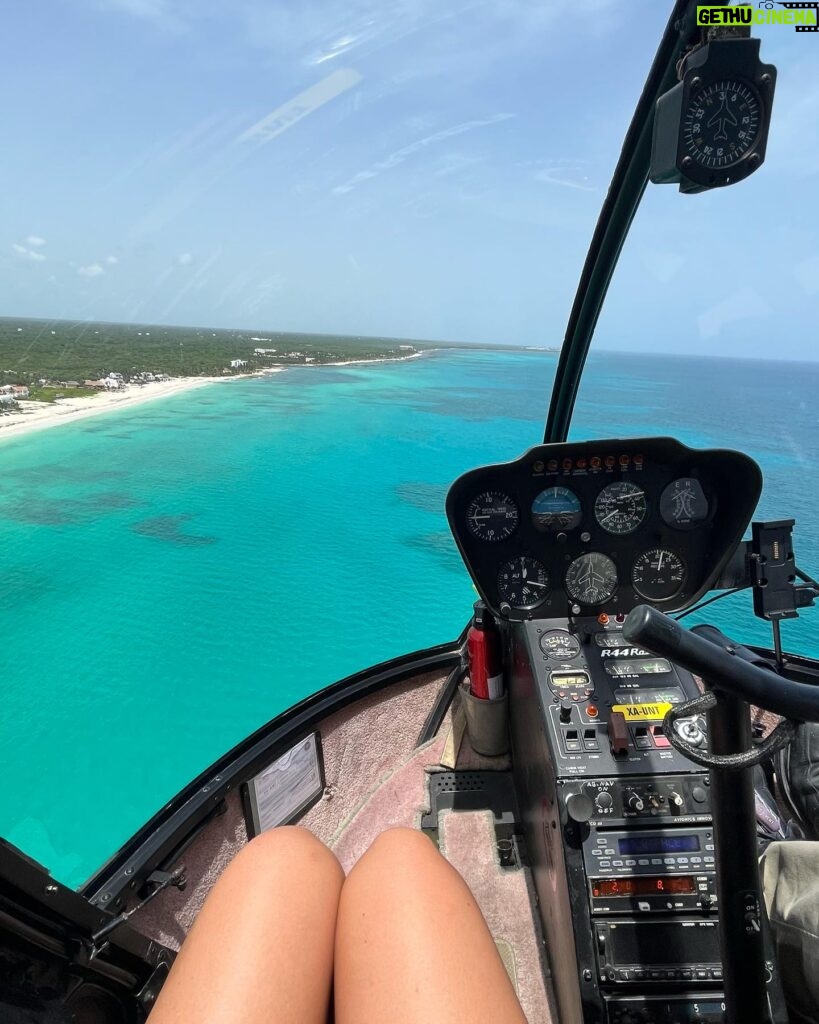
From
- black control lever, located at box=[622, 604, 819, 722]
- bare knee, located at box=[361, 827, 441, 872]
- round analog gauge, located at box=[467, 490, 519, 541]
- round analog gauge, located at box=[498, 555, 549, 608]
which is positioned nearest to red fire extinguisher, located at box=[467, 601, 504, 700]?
round analog gauge, located at box=[498, 555, 549, 608]

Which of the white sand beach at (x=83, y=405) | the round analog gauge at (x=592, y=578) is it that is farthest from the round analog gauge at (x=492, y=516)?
the white sand beach at (x=83, y=405)

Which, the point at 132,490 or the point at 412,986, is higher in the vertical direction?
the point at 412,986

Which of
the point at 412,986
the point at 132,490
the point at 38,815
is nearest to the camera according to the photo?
the point at 412,986

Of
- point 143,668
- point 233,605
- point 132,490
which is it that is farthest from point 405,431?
Result: point 143,668

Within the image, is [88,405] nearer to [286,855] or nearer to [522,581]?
[522,581]

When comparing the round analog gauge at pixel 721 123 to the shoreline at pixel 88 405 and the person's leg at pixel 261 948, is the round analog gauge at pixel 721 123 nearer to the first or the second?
the person's leg at pixel 261 948

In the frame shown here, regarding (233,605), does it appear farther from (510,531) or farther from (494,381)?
(494,381)

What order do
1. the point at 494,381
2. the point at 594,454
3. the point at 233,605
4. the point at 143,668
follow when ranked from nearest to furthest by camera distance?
the point at 594,454
the point at 143,668
the point at 233,605
the point at 494,381

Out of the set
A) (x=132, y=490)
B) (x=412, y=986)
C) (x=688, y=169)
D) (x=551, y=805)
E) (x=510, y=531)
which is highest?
(x=688, y=169)
